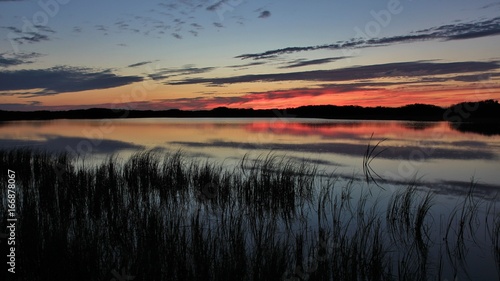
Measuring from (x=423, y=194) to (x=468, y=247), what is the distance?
4.09 meters

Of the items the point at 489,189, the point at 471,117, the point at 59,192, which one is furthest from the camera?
the point at 471,117

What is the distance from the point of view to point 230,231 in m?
5.80

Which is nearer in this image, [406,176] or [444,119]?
[406,176]

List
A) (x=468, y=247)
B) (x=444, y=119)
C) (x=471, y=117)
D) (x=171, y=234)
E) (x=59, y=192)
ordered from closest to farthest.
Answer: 1. (x=171, y=234)
2. (x=468, y=247)
3. (x=59, y=192)
4. (x=471, y=117)
5. (x=444, y=119)

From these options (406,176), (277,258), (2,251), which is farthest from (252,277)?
(406,176)

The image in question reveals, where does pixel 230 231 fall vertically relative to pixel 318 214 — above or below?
above

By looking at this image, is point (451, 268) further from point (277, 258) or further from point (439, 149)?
point (439, 149)

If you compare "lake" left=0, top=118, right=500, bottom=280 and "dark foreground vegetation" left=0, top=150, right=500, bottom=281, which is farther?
"lake" left=0, top=118, right=500, bottom=280

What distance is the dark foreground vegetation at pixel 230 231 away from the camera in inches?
181

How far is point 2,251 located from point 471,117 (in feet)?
198

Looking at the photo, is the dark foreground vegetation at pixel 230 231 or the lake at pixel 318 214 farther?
the lake at pixel 318 214

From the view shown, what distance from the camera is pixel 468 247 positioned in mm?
6340

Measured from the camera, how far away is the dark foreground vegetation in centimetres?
461

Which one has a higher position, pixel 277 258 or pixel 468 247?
pixel 277 258
